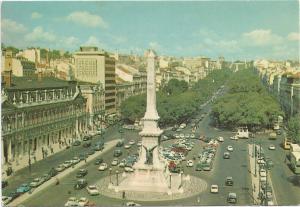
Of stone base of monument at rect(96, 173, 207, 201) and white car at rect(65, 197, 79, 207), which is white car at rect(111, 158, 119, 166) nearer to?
stone base of monument at rect(96, 173, 207, 201)

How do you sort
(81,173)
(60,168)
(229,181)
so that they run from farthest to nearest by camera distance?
(60,168) → (81,173) → (229,181)

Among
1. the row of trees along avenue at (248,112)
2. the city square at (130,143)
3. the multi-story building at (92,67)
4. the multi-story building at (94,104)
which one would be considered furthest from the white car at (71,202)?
the multi-story building at (92,67)

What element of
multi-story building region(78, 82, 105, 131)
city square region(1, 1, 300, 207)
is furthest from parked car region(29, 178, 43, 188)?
multi-story building region(78, 82, 105, 131)

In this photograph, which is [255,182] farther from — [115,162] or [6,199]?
[6,199]

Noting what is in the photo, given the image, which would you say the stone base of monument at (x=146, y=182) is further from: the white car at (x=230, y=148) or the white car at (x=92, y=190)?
the white car at (x=230, y=148)

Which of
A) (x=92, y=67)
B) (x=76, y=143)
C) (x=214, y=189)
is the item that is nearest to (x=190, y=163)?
(x=214, y=189)
